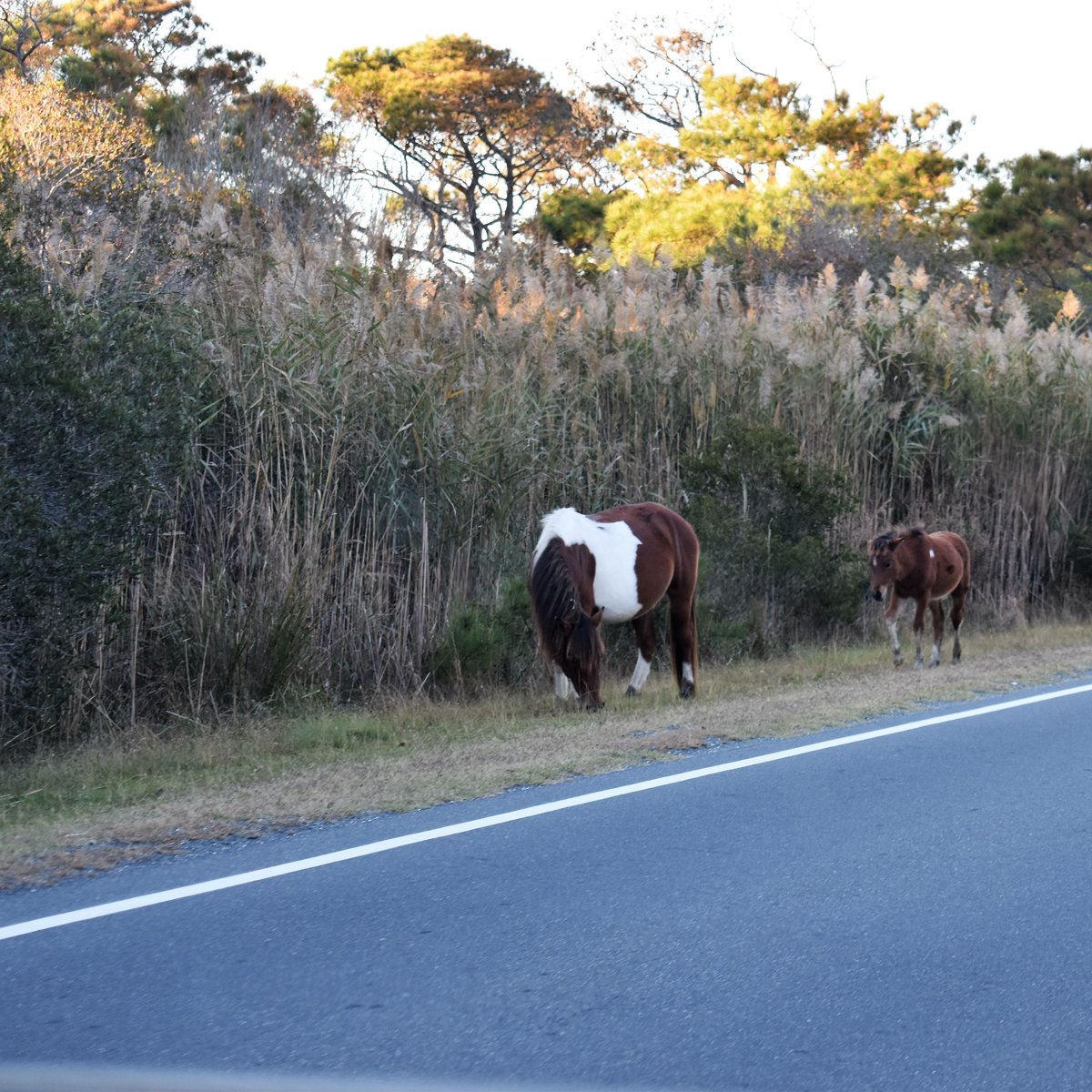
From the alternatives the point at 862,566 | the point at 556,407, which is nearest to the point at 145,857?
the point at 556,407

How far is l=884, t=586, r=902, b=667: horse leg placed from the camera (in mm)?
14438

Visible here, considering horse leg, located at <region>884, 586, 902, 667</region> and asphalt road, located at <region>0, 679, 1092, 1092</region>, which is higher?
horse leg, located at <region>884, 586, 902, 667</region>

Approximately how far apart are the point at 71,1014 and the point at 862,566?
42.1ft

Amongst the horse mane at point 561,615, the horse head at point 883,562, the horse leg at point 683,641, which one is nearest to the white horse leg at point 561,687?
the horse mane at point 561,615

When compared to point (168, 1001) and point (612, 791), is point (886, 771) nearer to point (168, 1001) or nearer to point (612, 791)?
point (612, 791)

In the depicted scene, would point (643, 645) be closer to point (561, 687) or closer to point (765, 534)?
point (561, 687)

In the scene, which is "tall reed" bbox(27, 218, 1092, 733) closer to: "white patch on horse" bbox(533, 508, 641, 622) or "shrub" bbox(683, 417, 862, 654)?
"shrub" bbox(683, 417, 862, 654)

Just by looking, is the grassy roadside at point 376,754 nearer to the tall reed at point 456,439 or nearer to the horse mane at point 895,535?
the tall reed at point 456,439

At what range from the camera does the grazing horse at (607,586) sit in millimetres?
11164

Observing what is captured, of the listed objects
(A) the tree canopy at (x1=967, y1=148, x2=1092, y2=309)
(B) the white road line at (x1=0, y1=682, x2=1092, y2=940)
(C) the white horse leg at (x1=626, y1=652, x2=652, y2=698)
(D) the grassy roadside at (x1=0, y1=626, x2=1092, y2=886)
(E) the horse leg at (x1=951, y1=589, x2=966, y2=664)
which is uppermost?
(A) the tree canopy at (x1=967, y1=148, x2=1092, y2=309)

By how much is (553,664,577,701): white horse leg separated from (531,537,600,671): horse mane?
16.2 inches

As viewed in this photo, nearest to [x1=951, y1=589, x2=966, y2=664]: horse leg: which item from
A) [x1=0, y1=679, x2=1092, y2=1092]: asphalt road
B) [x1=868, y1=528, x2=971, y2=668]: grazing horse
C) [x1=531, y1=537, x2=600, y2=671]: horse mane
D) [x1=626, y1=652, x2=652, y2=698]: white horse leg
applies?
[x1=868, y1=528, x2=971, y2=668]: grazing horse

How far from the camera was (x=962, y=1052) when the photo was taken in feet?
14.0

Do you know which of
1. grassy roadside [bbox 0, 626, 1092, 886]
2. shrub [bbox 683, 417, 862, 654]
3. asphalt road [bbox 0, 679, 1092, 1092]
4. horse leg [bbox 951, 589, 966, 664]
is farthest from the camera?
horse leg [bbox 951, 589, 966, 664]
